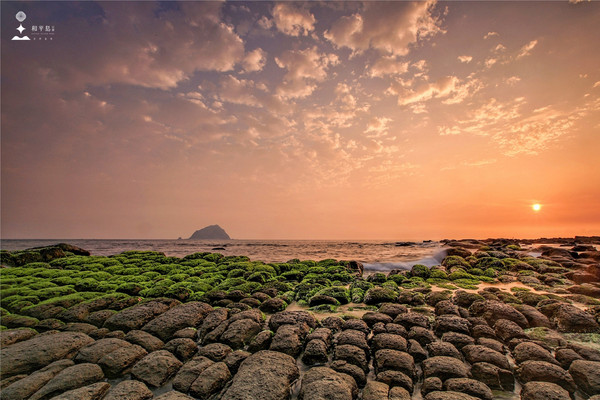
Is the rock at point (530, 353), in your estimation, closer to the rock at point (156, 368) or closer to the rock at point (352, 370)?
the rock at point (352, 370)

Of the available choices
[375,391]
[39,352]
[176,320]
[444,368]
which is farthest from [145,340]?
[444,368]

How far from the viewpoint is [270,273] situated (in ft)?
47.1

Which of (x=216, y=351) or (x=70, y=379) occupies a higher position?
(x=216, y=351)

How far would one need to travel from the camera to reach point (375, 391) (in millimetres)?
4641

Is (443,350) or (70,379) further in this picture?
(443,350)

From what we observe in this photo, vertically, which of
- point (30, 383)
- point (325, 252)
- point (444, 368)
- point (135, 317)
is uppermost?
point (444, 368)

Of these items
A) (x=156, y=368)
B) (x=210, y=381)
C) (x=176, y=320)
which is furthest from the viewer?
(x=176, y=320)

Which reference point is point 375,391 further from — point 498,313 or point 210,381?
point 498,313

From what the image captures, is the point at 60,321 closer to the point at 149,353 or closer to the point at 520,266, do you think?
the point at 149,353

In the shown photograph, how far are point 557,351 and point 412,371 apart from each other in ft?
11.3

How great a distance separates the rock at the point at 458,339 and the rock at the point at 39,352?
9047 millimetres

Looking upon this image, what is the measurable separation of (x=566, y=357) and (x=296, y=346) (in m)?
5.69

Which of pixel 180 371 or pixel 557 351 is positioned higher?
pixel 557 351

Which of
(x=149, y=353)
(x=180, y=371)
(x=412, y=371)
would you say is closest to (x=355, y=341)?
(x=412, y=371)
